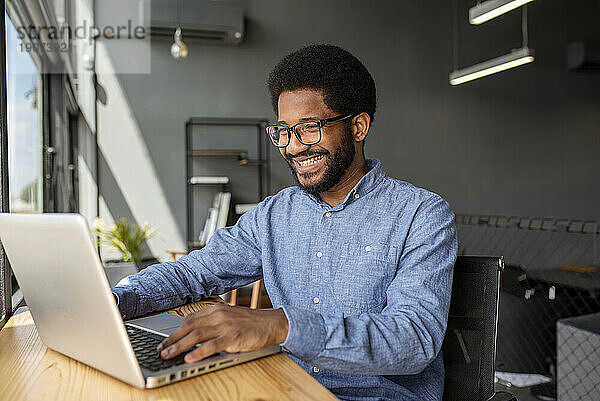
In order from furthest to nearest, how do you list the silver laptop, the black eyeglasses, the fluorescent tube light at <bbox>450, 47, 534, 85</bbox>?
the fluorescent tube light at <bbox>450, 47, 534, 85</bbox>
the black eyeglasses
the silver laptop

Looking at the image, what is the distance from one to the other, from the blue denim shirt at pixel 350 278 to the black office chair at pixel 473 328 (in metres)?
0.05

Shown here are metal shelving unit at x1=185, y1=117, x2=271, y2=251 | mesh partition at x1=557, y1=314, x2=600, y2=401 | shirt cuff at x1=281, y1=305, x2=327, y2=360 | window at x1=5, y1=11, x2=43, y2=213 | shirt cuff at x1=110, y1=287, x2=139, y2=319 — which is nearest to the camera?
shirt cuff at x1=281, y1=305, x2=327, y2=360

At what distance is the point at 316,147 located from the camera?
50.8 inches

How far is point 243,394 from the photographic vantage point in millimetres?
774

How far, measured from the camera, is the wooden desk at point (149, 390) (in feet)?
2.52

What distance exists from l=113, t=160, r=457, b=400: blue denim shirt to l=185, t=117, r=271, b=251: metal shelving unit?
3876 mm

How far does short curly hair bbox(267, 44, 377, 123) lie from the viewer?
1307mm

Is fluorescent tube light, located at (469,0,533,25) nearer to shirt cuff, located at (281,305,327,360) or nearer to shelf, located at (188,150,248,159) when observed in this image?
shelf, located at (188,150,248,159)

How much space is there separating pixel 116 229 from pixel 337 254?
11.5 feet

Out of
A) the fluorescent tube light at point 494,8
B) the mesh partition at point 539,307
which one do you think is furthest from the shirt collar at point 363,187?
the fluorescent tube light at point 494,8

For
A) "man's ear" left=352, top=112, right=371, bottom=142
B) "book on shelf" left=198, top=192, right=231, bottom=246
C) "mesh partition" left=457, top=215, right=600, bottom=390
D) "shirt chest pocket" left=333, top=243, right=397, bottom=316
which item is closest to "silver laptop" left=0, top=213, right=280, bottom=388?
"shirt chest pocket" left=333, top=243, right=397, bottom=316

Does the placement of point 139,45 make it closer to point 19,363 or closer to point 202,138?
point 202,138

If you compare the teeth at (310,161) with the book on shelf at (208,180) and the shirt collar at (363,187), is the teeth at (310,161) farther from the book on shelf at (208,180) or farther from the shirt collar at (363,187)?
the book on shelf at (208,180)

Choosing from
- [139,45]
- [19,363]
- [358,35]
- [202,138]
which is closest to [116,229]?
[202,138]
